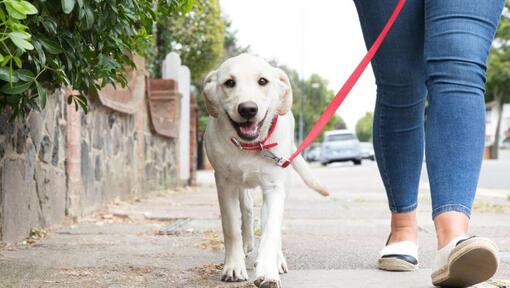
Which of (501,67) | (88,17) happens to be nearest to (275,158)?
(88,17)

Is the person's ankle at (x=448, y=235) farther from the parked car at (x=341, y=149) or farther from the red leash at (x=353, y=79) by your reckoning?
the parked car at (x=341, y=149)

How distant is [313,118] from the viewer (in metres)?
74.8

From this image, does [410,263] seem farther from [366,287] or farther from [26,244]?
[26,244]

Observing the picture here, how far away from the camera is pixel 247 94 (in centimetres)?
281

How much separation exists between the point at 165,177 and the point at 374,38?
6993 millimetres

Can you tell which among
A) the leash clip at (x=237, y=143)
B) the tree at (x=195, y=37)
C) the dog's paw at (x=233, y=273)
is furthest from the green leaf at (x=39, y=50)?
the tree at (x=195, y=37)

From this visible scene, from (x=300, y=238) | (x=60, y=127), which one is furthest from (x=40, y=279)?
(x=60, y=127)

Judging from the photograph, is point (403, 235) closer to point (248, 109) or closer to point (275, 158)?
point (275, 158)

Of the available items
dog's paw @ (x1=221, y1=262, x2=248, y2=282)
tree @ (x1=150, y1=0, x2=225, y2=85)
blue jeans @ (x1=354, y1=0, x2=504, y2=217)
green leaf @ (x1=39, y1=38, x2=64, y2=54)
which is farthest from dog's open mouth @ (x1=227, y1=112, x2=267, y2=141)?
tree @ (x1=150, y1=0, x2=225, y2=85)

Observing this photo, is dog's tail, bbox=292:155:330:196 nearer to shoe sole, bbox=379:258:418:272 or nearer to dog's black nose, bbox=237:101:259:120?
shoe sole, bbox=379:258:418:272

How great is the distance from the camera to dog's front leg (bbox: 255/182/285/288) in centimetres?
256

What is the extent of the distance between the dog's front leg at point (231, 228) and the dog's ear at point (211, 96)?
0.28m

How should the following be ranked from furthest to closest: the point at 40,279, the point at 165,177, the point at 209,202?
the point at 165,177
the point at 209,202
the point at 40,279

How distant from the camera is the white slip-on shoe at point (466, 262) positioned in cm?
220
